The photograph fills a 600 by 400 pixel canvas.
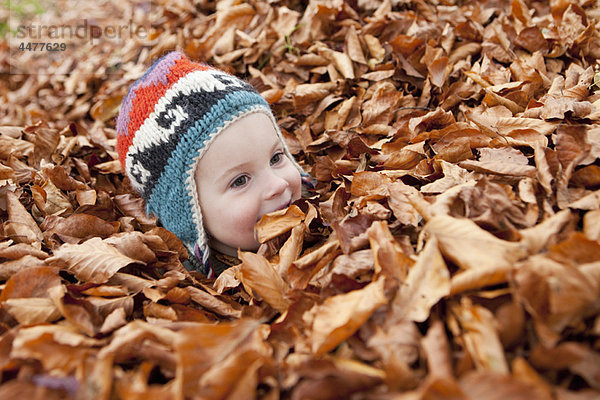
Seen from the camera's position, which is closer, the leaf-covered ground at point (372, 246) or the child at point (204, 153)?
the leaf-covered ground at point (372, 246)

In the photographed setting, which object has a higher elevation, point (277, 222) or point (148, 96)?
point (148, 96)

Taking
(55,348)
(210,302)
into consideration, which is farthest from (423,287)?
(55,348)

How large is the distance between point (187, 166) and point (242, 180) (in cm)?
18

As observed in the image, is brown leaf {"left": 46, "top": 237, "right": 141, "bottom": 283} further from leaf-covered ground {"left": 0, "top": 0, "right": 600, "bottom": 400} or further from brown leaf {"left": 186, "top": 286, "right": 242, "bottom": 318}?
brown leaf {"left": 186, "top": 286, "right": 242, "bottom": 318}

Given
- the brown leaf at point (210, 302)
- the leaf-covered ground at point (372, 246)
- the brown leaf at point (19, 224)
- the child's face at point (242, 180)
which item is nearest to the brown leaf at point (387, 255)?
the leaf-covered ground at point (372, 246)

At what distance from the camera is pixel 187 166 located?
1474 millimetres

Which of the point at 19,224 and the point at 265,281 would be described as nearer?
the point at 265,281

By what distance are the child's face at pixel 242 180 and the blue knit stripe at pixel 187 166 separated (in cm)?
3

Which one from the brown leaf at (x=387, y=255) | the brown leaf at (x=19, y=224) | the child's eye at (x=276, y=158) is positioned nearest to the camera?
the brown leaf at (x=387, y=255)

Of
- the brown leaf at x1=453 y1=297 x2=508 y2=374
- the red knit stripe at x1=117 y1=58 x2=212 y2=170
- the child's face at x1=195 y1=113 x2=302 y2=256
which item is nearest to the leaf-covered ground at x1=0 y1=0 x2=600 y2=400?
the brown leaf at x1=453 y1=297 x2=508 y2=374

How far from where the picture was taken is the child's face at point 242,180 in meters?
1.47

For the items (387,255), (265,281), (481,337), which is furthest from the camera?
(265,281)

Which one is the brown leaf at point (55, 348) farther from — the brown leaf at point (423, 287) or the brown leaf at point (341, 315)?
the brown leaf at point (423, 287)

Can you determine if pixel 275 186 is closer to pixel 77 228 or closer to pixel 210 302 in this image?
pixel 210 302
